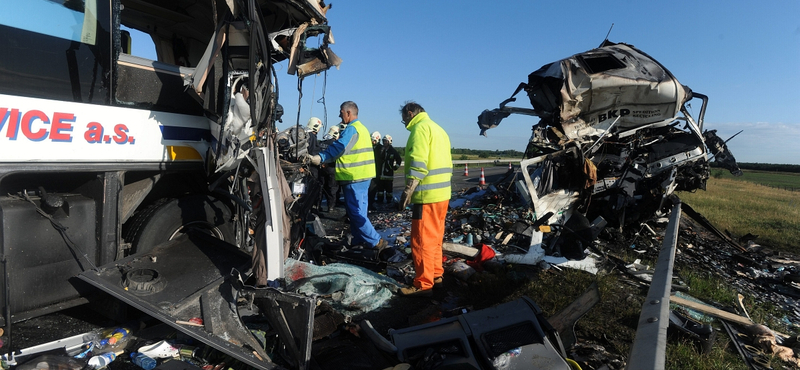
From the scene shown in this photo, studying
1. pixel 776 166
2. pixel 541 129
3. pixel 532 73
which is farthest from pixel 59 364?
pixel 776 166

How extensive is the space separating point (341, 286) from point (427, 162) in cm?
140

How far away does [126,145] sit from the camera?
8.92 ft

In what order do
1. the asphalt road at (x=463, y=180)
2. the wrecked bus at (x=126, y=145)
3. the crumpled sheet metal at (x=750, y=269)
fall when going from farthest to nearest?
1. the asphalt road at (x=463, y=180)
2. the crumpled sheet metal at (x=750, y=269)
3. the wrecked bus at (x=126, y=145)

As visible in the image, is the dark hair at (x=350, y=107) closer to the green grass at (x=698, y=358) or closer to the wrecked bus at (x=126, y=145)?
the wrecked bus at (x=126, y=145)

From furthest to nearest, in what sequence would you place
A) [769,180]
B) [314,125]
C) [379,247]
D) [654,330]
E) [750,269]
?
1. [769,180]
2. [314,125]
3. [750,269]
4. [379,247]
5. [654,330]

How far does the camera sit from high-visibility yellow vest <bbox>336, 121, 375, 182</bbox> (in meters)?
5.31

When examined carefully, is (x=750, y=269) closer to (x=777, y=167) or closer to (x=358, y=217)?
(x=358, y=217)

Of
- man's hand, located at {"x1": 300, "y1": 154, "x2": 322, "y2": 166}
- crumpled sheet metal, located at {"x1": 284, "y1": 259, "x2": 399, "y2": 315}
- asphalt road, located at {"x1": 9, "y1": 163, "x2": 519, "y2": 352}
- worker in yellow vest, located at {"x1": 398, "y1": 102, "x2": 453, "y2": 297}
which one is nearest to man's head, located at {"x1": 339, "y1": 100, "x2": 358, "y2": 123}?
man's hand, located at {"x1": 300, "y1": 154, "x2": 322, "y2": 166}

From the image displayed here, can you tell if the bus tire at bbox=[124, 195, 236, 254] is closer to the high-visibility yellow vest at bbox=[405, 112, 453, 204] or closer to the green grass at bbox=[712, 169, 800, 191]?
the high-visibility yellow vest at bbox=[405, 112, 453, 204]

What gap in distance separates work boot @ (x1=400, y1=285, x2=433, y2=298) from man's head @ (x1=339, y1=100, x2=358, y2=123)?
233 centimetres

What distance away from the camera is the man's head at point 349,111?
536 centimetres

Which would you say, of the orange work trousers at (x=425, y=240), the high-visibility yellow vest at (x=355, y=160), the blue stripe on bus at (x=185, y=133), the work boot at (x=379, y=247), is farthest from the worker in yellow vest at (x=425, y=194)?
the blue stripe on bus at (x=185, y=133)

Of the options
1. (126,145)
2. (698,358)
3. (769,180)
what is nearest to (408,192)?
(126,145)

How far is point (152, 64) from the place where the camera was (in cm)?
292
